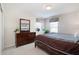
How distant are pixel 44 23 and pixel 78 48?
166cm

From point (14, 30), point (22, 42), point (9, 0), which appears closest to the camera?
point (9, 0)

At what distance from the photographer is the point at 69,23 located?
9.53 ft

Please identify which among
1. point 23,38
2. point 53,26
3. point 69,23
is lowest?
point 23,38

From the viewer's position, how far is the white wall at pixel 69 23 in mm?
2742

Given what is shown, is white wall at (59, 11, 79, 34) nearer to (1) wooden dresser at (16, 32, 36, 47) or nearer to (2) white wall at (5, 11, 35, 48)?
(2) white wall at (5, 11, 35, 48)

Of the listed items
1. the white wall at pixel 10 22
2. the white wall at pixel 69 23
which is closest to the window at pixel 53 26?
the white wall at pixel 69 23

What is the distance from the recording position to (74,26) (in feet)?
9.09

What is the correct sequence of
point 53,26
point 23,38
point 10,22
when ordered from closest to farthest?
point 10,22, point 53,26, point 23,38

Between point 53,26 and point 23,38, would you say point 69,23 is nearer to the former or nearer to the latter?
point 53,26

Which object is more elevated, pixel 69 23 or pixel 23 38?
pixel 69 23

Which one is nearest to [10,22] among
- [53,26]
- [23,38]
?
[23,38]

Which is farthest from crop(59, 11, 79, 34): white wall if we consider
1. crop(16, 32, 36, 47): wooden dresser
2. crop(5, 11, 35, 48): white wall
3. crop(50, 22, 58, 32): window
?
crop(16, 32, 36, 47): wooden dresser
